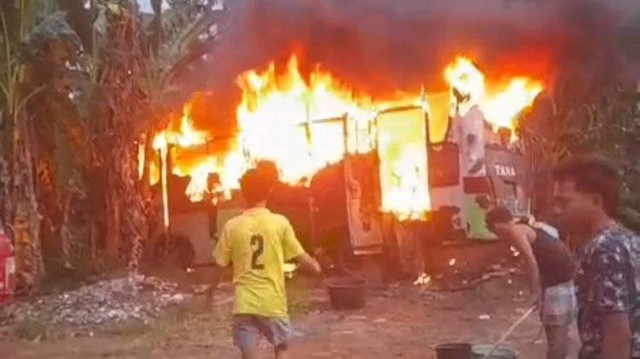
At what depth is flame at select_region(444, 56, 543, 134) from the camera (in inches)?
621

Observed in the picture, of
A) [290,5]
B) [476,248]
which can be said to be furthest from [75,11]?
[476,248]

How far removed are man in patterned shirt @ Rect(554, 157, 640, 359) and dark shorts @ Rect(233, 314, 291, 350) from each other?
299cm

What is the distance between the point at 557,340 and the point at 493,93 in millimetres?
10311

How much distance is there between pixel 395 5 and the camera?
1816 centimetres

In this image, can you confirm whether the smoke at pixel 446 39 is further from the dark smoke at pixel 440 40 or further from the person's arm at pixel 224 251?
the person's arm at pixel 224 251

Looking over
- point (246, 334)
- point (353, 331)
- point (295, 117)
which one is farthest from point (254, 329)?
point (295, 117)

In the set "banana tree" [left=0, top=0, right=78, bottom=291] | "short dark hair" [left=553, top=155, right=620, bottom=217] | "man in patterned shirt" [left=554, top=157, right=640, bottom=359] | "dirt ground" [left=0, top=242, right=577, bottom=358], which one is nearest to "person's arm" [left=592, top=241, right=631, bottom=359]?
"man in patterned shirt" [left=554, top=157, right=640, bottom=359]

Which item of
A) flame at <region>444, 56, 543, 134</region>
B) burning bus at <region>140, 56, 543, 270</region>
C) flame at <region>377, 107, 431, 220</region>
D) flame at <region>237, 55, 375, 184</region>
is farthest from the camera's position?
flame at <region>237, 55, 375, 184</region>

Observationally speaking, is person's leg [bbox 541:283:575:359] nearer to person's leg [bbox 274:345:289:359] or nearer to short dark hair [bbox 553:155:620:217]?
person's leg [bbox 274:345:289:359]

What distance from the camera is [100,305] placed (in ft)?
43.0

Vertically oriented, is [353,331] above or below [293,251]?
below

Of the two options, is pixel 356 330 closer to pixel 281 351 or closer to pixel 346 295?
pixel 346 295

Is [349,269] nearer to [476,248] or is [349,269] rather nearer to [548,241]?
[476,248]

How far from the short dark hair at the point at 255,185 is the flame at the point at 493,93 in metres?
9.16
